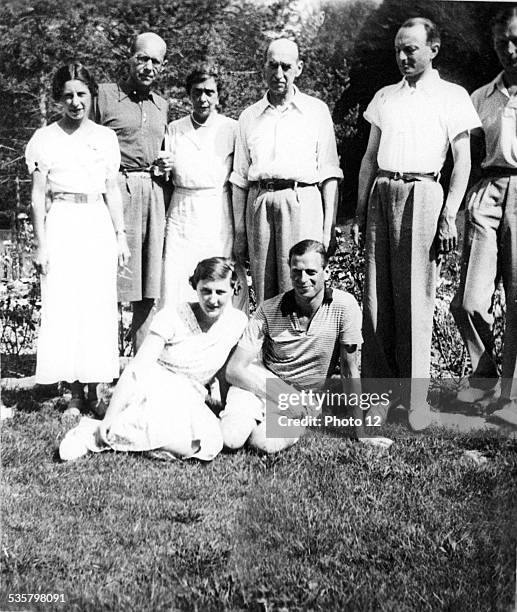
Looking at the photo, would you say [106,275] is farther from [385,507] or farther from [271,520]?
[385,507]

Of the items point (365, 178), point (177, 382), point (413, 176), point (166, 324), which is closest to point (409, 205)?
point (413, 176)

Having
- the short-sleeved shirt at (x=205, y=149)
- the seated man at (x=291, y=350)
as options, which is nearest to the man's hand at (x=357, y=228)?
the seated man at (x=291, y=350)

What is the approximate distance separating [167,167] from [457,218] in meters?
1.55

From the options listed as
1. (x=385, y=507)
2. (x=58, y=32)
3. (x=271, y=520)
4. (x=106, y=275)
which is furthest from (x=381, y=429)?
(x=58, y=32)

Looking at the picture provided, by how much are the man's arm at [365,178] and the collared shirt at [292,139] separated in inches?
6.9

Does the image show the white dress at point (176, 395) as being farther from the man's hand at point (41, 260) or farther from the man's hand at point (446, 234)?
the man's hand at point (446, 234)

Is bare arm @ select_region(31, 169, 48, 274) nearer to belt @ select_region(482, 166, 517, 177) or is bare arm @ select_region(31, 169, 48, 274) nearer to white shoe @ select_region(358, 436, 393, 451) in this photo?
white shoe @ select_region(358, 436, 393, 451)

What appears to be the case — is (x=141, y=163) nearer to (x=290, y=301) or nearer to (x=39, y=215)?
(x=39, y=215)

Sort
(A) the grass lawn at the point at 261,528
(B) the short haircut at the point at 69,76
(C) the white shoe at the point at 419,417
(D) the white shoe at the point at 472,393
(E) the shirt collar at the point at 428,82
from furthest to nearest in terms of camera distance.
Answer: (D) the white shoe at the point at 472,393
(C) the white shoe at the point at 419,417
(E) the shirt collar at the point at 428,82
(B) the short haircut at the point at 69,76
(A) the grass lawn at the point at 261,528

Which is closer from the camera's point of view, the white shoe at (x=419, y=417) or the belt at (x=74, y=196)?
the belt at (x=74, y=196)

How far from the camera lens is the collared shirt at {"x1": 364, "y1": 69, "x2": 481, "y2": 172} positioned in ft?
14.1

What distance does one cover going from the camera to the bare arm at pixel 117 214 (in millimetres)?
4359

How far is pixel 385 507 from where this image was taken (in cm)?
426

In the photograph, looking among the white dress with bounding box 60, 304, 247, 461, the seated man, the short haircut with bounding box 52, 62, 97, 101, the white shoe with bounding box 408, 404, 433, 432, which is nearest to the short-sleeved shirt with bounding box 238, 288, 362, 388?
the seated man
